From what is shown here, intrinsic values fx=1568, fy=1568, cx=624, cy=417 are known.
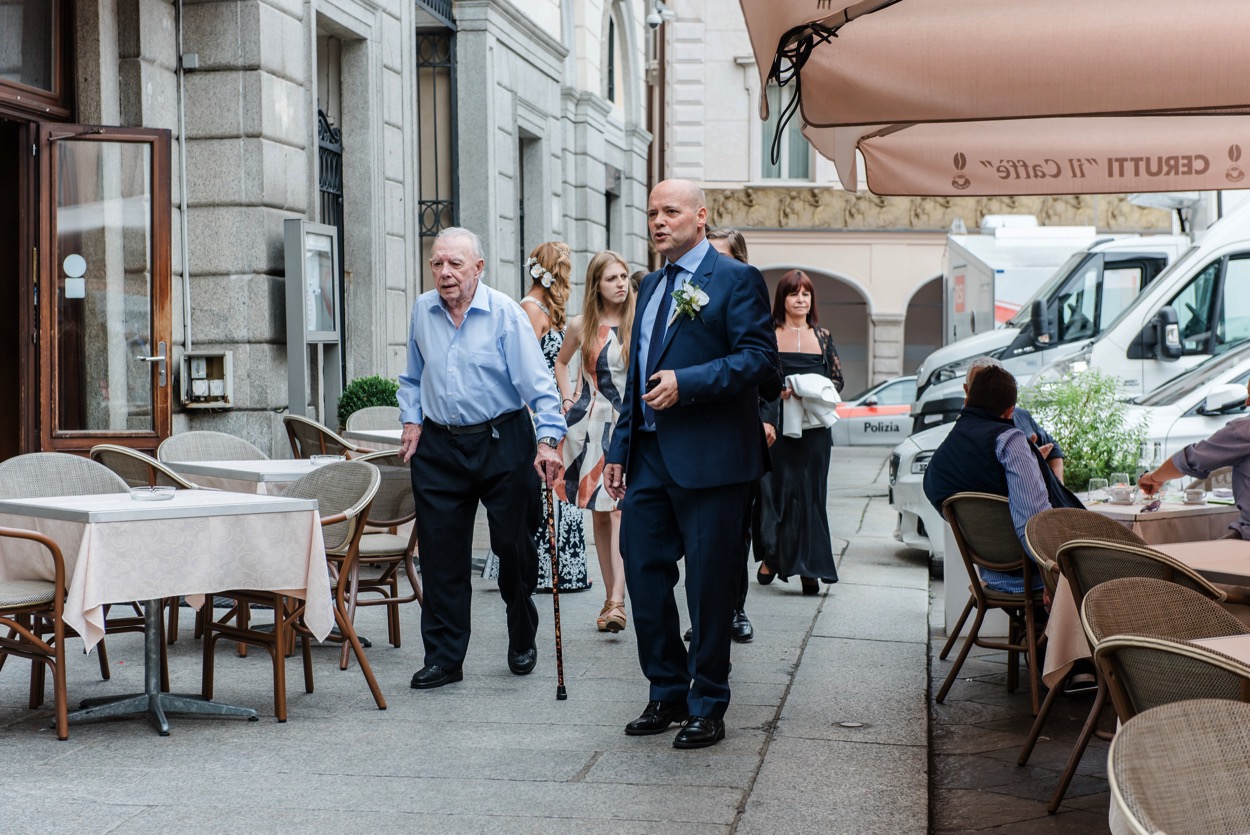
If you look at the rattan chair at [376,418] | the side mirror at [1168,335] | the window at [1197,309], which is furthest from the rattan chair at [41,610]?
the window at [1197,309]

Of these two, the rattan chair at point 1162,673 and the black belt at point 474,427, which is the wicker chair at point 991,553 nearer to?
the black belt at point 474,427

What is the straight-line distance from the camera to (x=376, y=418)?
33.1ft

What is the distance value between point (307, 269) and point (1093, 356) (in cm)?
784

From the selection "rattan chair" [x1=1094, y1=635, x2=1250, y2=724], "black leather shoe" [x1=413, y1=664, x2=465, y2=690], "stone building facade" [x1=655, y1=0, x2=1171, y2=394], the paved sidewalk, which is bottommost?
the paved sidewalk

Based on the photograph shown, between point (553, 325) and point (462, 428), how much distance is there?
2151 millimetres

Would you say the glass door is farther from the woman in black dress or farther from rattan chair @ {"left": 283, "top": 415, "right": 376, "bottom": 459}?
the woman in black dress

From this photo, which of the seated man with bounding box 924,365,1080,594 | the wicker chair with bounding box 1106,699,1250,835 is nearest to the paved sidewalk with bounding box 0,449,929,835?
the seated man with bounding box 924,365,1080,594

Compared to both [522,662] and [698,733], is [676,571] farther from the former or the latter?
[522,662]

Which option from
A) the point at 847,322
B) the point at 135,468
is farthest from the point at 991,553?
the point at 847,322

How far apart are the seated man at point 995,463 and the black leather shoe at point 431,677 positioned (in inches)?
83.0

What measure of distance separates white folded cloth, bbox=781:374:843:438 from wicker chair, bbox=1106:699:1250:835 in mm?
5796

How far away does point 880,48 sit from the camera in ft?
17.0

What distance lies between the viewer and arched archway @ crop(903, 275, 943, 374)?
125 feet

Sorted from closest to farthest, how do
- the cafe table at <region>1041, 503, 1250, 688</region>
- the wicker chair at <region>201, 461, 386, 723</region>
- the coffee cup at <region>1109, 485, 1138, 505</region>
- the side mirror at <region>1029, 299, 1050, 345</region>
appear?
1. the cafe table at <region>1041, 503, 1250, 688</region>
2. the wicker chair at <region>201, 461, 386, 723</region>
3. the coffee cup at <region>1109, 485, 1138, 505</region>
4. the side mirror at <region>1029, 299, 1050, 345</region>
